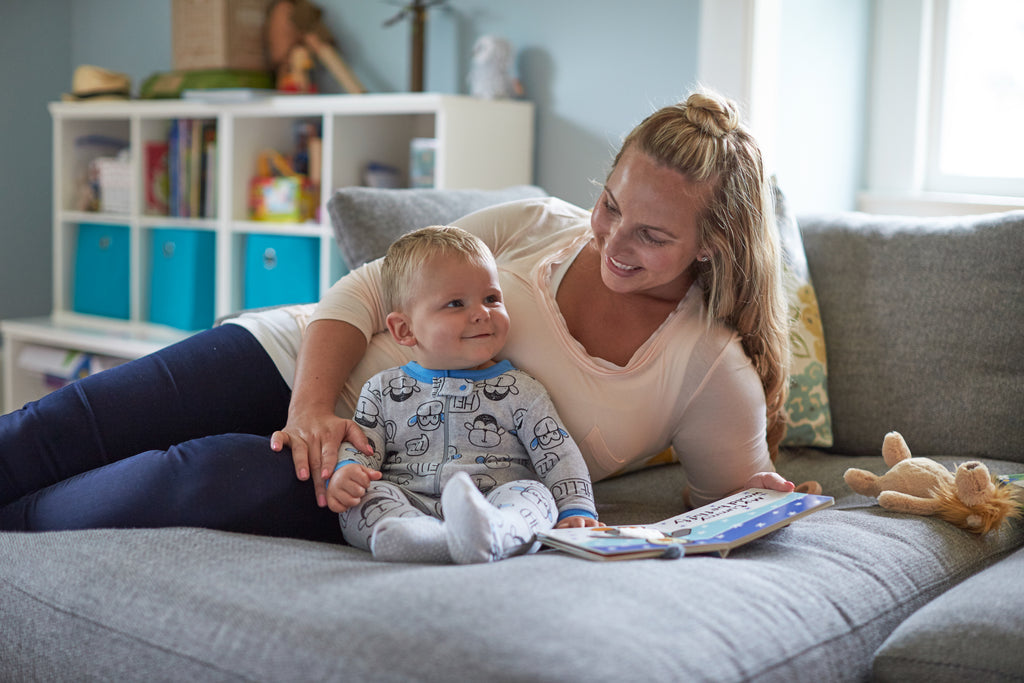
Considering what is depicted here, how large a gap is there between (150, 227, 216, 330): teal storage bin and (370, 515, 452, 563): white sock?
230 cm

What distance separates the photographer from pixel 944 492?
1363 mm

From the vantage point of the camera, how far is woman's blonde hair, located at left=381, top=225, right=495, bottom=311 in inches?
52.5

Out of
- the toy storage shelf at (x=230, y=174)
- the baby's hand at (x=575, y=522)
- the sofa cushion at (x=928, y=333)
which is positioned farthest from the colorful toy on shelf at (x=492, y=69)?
the baby's hand at (x=575, y=522)

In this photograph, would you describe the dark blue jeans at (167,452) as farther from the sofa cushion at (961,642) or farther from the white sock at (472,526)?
the sofa cushion at (961,642)

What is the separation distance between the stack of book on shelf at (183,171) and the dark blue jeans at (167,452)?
5.97 ft

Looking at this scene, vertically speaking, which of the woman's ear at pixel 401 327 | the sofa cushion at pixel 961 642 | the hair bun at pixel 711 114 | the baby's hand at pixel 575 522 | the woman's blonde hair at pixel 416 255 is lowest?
the sofa cushion at pixel 961 642

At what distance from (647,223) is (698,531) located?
1.36ft

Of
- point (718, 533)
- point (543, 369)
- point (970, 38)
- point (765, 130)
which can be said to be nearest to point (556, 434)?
point (543, 369)

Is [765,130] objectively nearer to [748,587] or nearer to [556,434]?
[556,434]

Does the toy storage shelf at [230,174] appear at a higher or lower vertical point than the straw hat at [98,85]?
lower

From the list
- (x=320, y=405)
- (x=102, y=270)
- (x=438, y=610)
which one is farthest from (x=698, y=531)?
(x=102, y=270)

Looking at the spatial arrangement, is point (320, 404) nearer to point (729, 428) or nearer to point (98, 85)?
point (729, 428)

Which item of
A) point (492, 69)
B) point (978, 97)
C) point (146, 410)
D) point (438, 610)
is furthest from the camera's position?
point (492, 69)

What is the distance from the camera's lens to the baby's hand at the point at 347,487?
122cm
